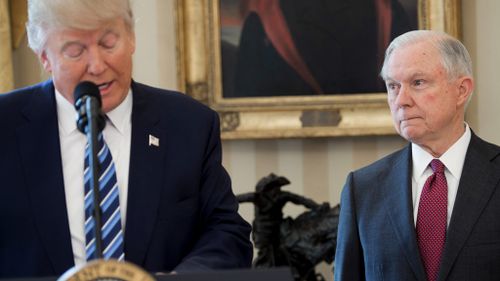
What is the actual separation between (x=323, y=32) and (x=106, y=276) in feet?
11.7

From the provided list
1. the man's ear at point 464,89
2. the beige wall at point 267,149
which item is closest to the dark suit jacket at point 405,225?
the man's ear at point 464,89

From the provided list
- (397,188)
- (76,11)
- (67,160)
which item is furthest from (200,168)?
(397,188)

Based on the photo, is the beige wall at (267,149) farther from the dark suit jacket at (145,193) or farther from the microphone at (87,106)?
the microphone at (87,106)

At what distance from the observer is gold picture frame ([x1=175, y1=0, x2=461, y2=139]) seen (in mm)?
5195

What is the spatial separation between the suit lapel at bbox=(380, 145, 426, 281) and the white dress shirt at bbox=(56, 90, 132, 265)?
1010mm

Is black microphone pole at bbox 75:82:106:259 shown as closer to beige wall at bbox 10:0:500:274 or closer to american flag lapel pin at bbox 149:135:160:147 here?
american flag lapel pin at bbox 149:135:160:147

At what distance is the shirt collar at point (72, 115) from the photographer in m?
2.74

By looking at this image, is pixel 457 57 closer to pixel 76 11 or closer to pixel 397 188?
pixel 397 188

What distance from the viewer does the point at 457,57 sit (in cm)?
331

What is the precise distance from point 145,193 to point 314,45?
2.73m

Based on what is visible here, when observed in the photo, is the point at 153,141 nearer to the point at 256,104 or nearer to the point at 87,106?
the point at 87,106

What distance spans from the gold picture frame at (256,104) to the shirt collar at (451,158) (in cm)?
185

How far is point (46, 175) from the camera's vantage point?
2668mm

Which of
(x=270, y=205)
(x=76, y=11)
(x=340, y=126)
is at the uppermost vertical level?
(x=76, y=11)
